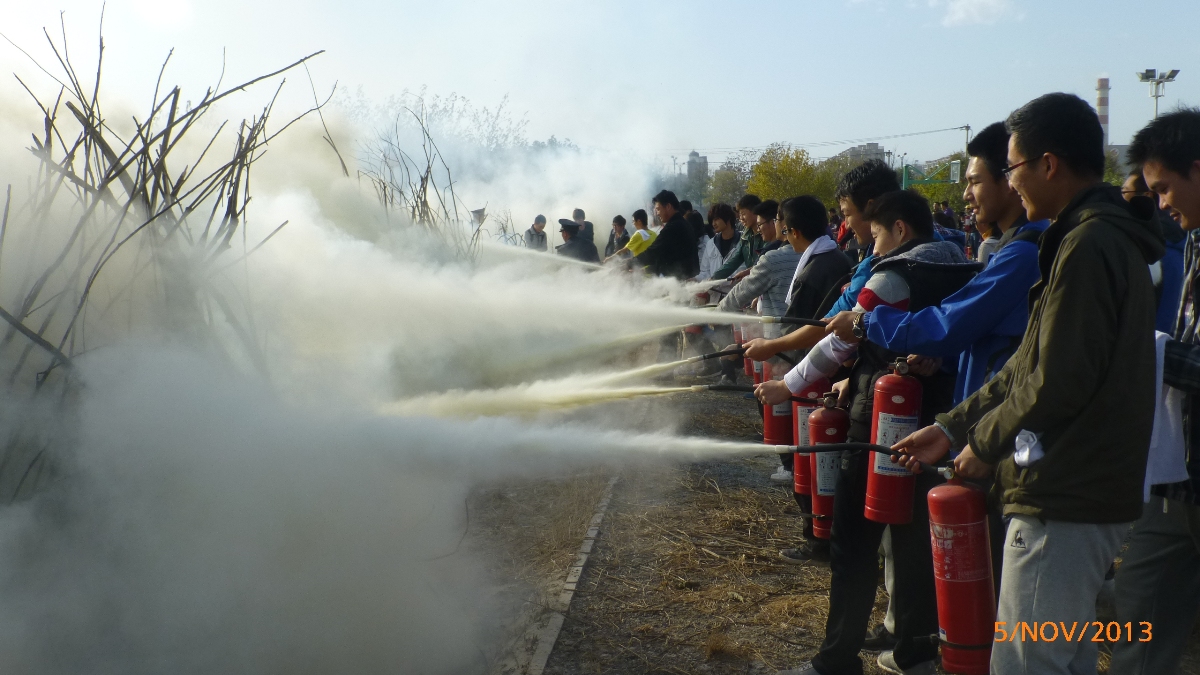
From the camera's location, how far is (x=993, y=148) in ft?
10.8

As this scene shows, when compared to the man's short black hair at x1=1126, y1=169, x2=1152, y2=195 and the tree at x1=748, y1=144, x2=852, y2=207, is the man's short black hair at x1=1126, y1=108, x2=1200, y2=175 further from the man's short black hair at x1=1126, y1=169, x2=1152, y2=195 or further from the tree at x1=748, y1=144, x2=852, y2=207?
the tree at x1=748, y1=144, x2=852, y2=207

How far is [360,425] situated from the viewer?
3.91 meters

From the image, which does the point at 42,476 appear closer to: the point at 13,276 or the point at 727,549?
the point at 13,276

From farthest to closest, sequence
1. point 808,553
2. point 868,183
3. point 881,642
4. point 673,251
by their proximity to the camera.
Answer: point 673,251
point 808,553
point 868,183
point 881,642

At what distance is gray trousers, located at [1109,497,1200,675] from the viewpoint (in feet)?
10.2

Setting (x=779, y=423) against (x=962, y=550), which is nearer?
(x=962, y=550)

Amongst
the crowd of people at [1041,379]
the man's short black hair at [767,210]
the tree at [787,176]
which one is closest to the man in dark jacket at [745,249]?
the man's short black hair at [767,210]

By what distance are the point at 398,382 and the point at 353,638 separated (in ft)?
6.75

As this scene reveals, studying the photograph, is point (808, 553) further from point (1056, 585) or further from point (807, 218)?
point (1056, 585)

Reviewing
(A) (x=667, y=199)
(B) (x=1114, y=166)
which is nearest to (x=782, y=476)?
(B) (x=1114, y=166)

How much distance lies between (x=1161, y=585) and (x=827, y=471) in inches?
61.4

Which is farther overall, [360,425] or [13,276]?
[360,425]

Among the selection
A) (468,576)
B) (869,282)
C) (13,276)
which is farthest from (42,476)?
(869,282)

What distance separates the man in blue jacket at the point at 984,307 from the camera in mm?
3051
